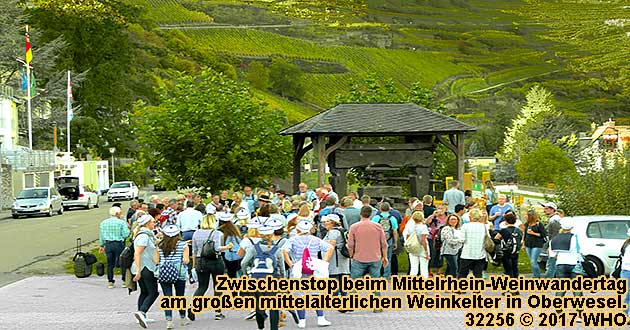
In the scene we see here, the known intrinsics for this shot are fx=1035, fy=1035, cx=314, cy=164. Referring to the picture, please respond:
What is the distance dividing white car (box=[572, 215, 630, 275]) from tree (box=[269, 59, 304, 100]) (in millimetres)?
165001

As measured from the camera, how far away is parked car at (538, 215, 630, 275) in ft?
67.9

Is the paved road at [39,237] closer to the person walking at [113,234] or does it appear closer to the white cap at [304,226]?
the person walking at [113,234]

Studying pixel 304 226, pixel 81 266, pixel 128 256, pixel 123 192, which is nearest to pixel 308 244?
pixel 304 226

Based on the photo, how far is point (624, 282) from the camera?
15555 millimetres

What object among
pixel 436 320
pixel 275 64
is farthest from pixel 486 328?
pixel 275 64

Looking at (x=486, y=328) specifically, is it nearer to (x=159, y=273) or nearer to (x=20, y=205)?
(x=159, y=273)

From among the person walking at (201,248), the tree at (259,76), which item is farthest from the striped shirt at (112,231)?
the tree at (259,76)

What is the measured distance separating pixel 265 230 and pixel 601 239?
9322mm

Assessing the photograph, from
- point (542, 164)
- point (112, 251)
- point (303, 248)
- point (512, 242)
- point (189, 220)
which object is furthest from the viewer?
point (542, 164)

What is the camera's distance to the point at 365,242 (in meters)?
16.4

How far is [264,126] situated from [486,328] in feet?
59.7

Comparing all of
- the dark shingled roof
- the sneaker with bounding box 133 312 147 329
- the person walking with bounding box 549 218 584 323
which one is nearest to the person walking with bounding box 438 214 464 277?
the person walking with bounding box 549 218 584 323

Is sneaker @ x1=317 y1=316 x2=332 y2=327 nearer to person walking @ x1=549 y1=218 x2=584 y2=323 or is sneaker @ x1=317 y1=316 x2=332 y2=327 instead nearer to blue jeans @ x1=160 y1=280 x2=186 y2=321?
blue jeans @ x1=160 y1=280 x2=186 y2=321

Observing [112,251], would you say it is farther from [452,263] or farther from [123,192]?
[123,192]
